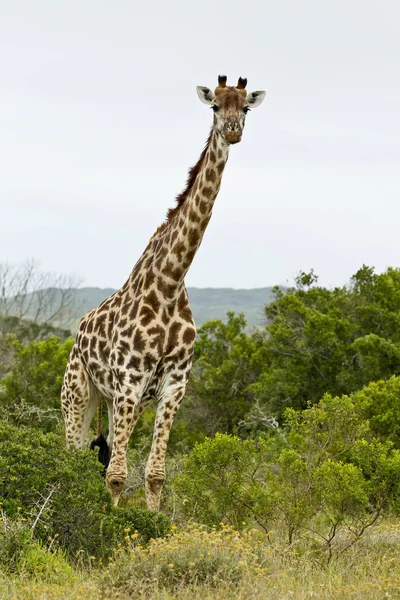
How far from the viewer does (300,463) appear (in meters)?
7.69

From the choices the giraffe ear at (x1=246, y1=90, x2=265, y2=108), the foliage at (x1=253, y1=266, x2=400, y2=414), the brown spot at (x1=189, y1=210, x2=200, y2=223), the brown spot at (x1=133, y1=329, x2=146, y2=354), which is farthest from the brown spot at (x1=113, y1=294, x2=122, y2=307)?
the foliage at (x1=253, y1=266, x2=400, y2=414)

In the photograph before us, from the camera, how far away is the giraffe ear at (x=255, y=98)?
7.36 m

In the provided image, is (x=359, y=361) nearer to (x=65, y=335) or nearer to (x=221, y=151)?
(x=221, y=151)

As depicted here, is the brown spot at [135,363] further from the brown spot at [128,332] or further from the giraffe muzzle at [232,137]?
the giraffe muzzle at [232,137]

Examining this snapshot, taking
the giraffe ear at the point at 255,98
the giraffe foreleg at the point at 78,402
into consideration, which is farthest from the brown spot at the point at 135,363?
the giraffe ear at the point at 255,98

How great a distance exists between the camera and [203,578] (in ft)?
18.5

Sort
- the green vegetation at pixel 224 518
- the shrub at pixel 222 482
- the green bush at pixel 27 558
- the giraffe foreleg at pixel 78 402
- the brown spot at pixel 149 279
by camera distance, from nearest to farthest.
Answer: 1. the green vegetation at pixel 224 518
2. the green bush at pixel 27 558
3. the brown spot at pixel 149 279
4. the shrub at pixel 222 482
5. the giraffe foreleg at pixel 78 402

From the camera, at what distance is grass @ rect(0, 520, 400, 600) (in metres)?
5.30

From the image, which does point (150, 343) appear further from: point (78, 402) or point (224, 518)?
point (224, 518)

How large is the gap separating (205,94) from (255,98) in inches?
17.6

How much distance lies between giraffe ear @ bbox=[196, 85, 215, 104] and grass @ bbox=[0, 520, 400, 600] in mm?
3603

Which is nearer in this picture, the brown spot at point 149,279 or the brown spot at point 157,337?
the brown spot at point 157,337

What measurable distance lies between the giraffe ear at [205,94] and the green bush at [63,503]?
→ 10.8 feet

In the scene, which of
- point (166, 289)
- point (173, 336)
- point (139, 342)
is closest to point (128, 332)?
point (139, 342)
